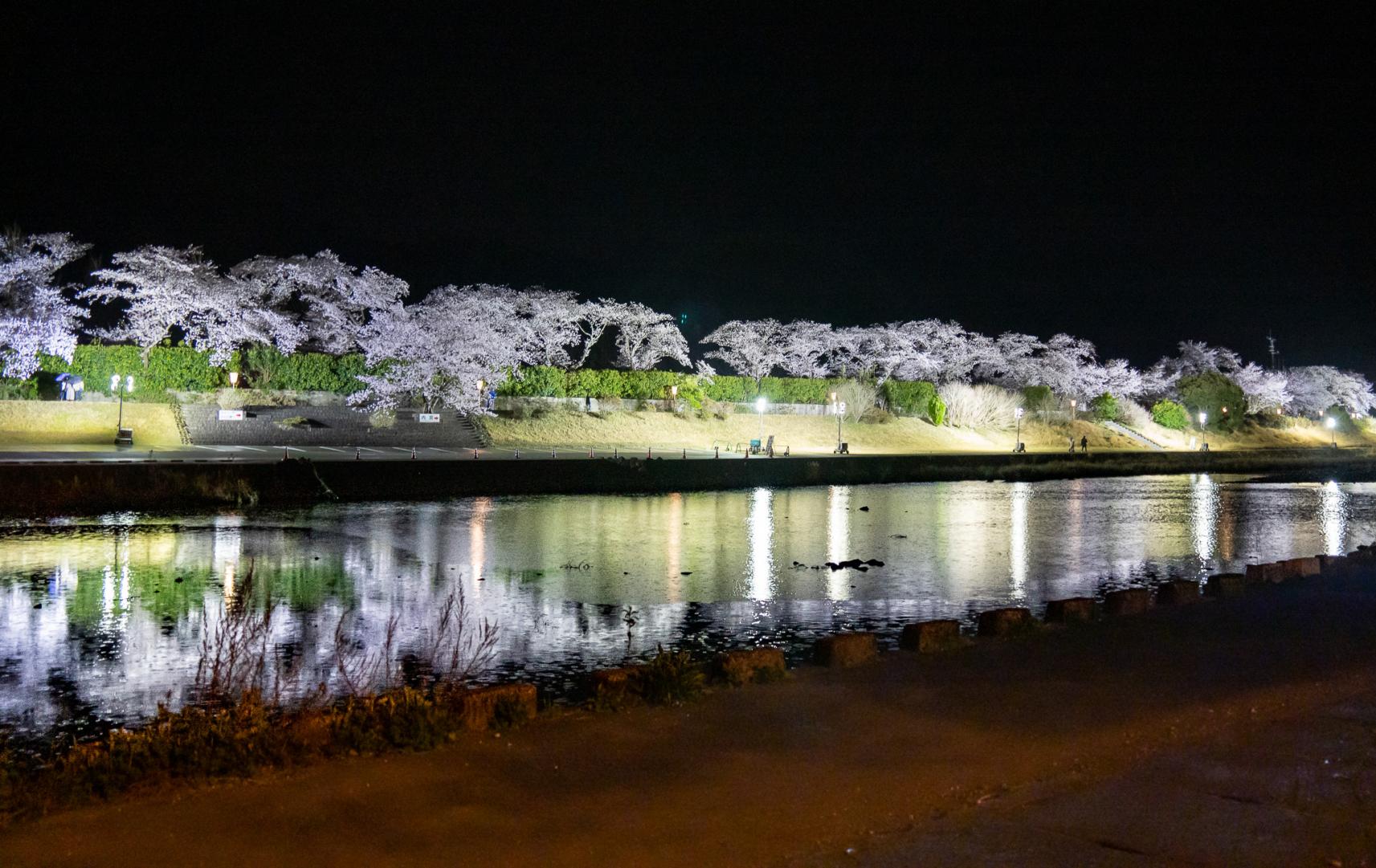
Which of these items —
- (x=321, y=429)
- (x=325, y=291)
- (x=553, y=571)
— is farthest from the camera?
(x=325, y=291)

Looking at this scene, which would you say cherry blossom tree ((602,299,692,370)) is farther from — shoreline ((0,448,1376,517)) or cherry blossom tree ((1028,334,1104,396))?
cherry blossom tree ((1028,334,1104,396))

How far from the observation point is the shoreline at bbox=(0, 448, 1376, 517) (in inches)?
999

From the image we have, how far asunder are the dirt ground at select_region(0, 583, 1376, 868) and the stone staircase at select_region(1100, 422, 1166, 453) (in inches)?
3095

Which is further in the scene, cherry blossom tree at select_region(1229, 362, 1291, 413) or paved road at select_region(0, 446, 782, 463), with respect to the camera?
cherry blossom tree at select_region(1229, 362, 1291, 413)

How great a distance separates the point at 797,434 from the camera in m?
66.2

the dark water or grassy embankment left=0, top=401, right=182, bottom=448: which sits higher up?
grassy embankment left=0, top=401, right=182, bottom=448

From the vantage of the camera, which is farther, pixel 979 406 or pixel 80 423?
pixel 979 406

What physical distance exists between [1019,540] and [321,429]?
111 ft

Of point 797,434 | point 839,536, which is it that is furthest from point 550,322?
point 839,536

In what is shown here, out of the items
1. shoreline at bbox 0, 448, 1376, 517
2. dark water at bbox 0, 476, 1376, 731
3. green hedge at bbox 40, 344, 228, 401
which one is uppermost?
green hedge at bbox 40, 344, 228, 401

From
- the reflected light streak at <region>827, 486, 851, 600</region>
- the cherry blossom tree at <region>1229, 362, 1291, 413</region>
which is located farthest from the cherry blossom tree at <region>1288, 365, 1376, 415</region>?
the reflected light streak at <region>827, 486, 851, 600</region>

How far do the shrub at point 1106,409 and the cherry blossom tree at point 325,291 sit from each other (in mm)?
56670

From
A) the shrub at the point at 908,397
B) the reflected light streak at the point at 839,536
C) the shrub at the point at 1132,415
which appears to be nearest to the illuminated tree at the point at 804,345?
the shrub at the point at 908,397

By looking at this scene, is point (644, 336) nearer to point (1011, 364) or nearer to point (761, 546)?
point (1011, 364)
